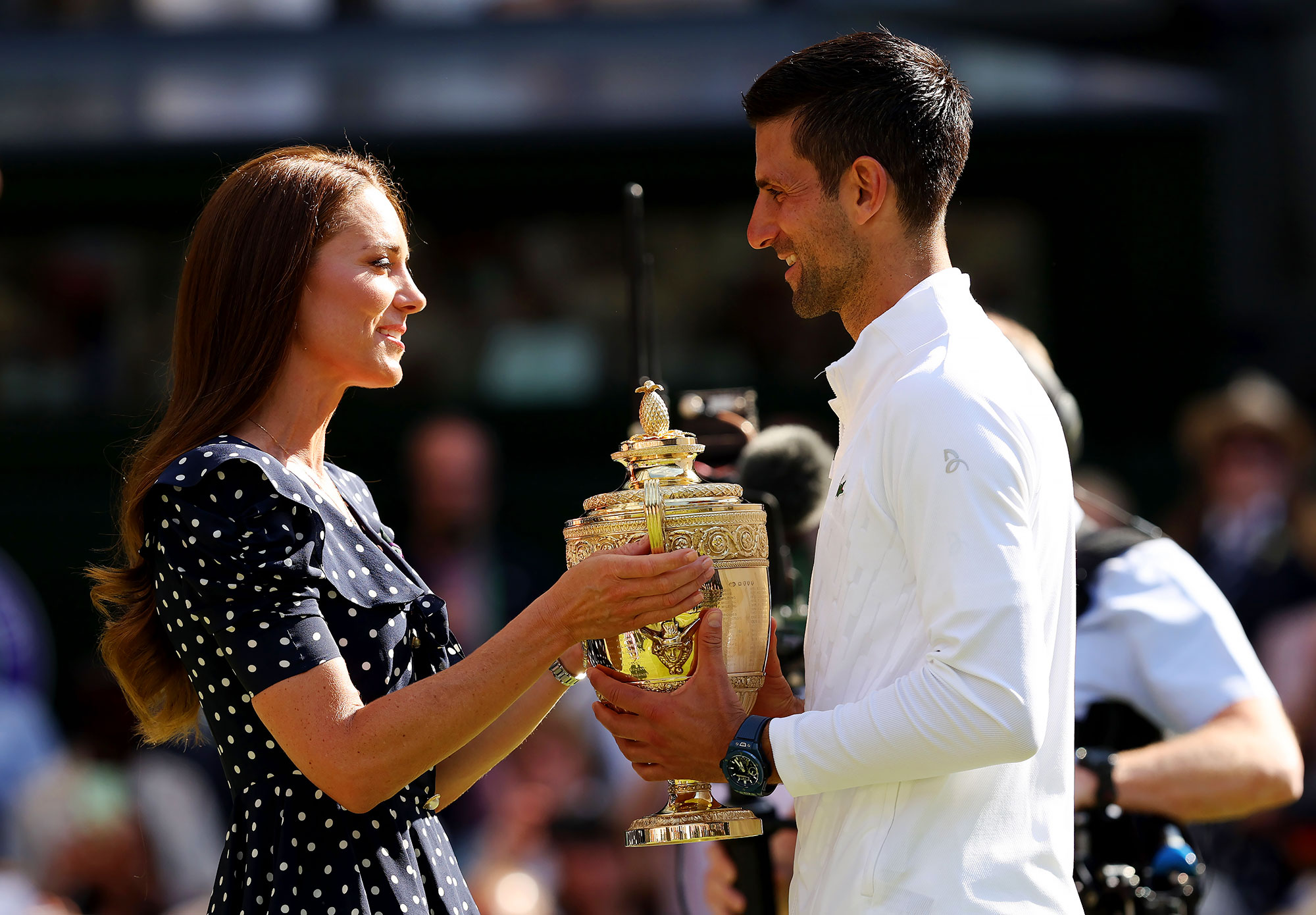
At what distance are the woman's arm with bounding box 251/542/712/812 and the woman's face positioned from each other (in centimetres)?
50

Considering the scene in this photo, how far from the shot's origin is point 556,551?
7.77 metres

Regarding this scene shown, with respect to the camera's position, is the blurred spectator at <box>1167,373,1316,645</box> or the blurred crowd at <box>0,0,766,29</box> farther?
the blurred crowd at <box>0,0,766,29</box>

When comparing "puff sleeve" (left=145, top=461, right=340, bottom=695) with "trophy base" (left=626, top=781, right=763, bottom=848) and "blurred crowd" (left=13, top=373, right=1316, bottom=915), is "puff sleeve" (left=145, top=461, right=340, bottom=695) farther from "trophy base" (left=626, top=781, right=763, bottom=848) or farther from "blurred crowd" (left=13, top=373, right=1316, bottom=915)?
"blurred crowd" (left=13, top=373, right=1316, bottom=915)

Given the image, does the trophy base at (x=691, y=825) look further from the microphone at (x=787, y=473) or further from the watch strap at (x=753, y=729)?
the microphone at (x=787, y=473)

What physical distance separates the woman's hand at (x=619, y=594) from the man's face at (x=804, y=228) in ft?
1.55

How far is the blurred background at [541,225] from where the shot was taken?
7812 millimetres

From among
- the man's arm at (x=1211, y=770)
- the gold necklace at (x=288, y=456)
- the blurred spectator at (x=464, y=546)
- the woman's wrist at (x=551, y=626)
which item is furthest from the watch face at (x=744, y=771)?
the blurred spectator at (x=464, y=546)

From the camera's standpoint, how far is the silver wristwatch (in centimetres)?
278

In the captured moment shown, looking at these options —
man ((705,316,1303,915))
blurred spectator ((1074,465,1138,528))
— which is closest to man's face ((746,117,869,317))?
man ((705,316,1303,915))

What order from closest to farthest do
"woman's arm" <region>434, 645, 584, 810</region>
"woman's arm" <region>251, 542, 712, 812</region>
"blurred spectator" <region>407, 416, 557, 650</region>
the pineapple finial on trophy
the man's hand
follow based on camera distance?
"woman's arm" <region>251, 542, 712, 812</region>
the man's hand
the pineapple finial on trophy
"woman's arm" <region>434, 645, 584, 810</region>
"blurred spectator" <region>407, 416, 557, 650</region>

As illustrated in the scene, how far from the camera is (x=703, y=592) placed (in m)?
2.43

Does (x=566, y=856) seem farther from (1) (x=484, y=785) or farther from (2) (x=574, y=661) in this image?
(2) (x=574, y=661)

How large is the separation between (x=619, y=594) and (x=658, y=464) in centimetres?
31

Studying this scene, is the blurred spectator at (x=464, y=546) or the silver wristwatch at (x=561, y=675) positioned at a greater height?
the silver wristwatch at (x=561, y=675)
